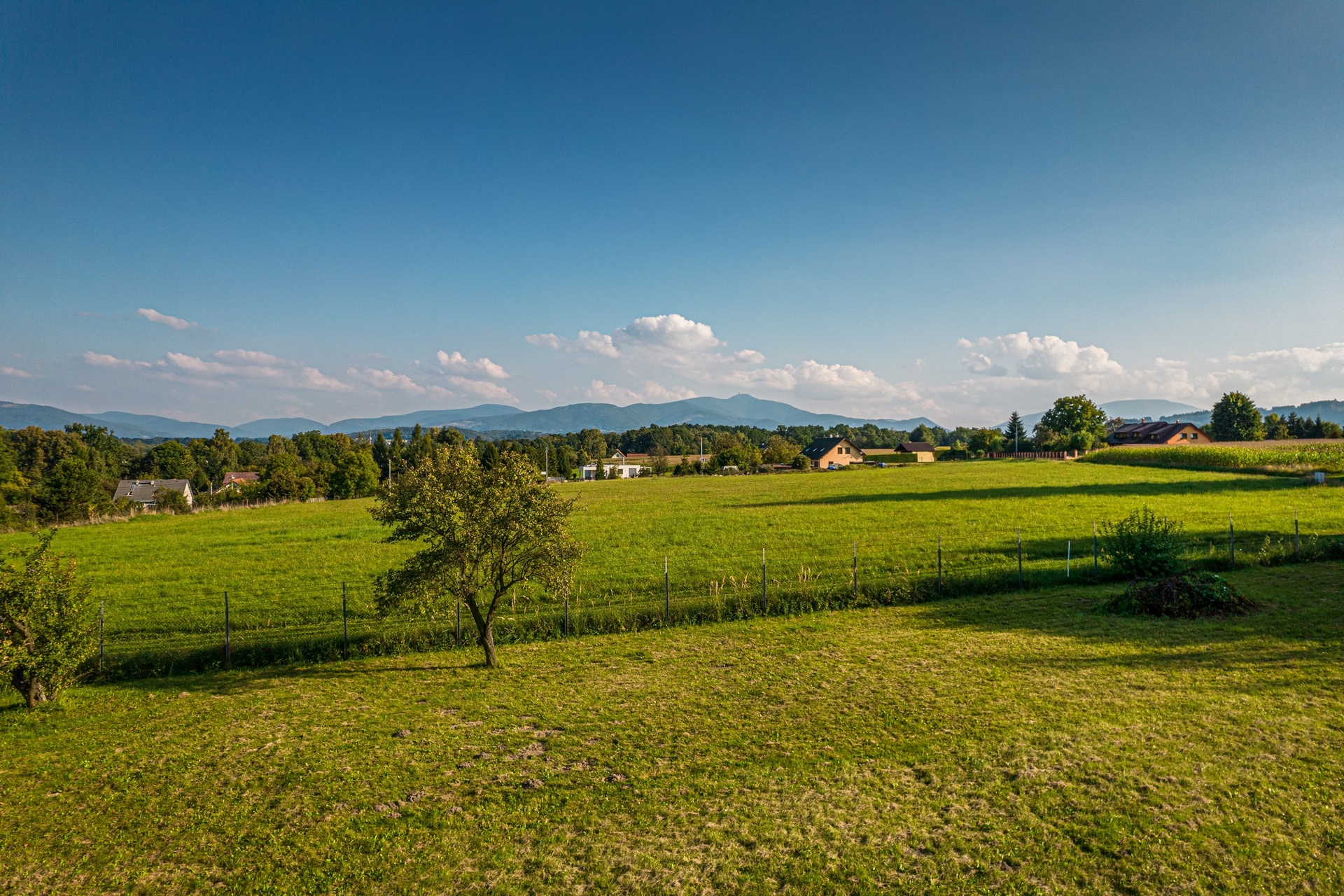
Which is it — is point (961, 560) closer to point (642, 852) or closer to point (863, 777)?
point (863, 777)

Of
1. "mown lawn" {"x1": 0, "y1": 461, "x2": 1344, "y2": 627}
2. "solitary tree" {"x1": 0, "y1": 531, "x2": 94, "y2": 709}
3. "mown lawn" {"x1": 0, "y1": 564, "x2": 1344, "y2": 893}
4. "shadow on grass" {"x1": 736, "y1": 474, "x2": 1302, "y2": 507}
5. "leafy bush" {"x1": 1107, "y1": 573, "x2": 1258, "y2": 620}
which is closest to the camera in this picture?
"mown lawn" {"x1": 0, "y1": 564, "x2": 1344, "y2": 893}

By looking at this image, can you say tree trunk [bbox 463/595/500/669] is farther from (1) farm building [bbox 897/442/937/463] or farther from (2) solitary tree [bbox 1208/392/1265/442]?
(2) solitary tree [bbox 1208/392/1265/442]

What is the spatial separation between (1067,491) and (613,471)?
85.9 metres

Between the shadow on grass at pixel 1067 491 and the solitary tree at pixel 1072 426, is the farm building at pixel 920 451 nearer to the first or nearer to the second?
the solitary tree at pixel 1072 426

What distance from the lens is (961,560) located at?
23.8 meters

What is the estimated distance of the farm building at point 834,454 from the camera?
123 metres

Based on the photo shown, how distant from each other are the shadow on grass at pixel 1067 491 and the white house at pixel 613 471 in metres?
68.3

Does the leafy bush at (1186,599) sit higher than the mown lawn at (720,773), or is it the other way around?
the leafy bush at (1186,599)

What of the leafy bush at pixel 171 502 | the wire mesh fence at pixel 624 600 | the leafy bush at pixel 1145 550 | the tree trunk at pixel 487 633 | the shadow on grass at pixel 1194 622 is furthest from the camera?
the leafy bush at pixel 171 502

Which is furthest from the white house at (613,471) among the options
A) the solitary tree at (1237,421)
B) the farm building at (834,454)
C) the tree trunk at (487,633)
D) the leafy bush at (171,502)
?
the solitary tree at (1237,421)

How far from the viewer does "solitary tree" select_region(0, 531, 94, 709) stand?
12.1 metres

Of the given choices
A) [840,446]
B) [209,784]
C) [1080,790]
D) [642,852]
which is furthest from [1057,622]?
[840,446]

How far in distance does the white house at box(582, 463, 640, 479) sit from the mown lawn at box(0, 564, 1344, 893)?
9936 centimetres

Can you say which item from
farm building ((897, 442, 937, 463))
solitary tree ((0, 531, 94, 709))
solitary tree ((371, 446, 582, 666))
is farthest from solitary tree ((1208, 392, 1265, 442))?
solitary tree ((0, 531, 94, 709))
